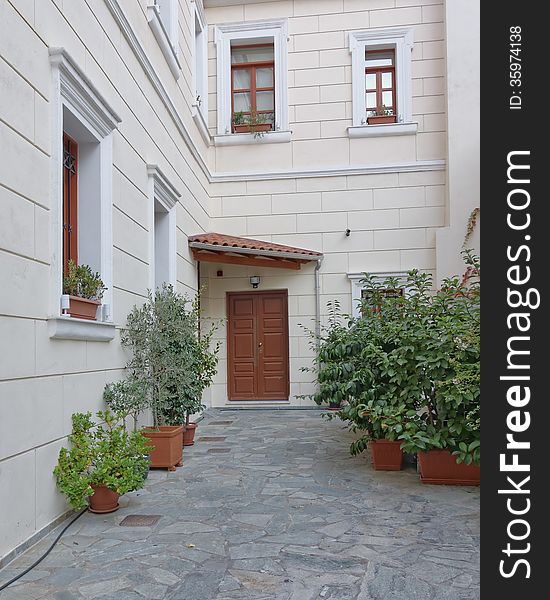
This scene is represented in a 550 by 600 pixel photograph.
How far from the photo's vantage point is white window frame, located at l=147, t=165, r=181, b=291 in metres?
6.36

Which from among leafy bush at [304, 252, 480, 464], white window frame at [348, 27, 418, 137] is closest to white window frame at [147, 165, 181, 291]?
leafy bush at [304, 252, 480, 464]

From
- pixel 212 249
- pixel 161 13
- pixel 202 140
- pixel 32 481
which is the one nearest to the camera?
pixel 32 481

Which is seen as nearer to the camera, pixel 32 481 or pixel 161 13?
pixel 32 481

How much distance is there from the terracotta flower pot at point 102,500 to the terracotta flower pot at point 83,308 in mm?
1240

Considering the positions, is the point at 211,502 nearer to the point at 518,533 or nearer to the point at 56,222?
the point at 56,222

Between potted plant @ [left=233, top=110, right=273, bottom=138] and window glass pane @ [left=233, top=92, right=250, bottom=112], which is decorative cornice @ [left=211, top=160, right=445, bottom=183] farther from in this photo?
window glass pane @ [left=233, top=92, right=250, bottom=112]

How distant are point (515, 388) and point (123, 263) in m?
4.10

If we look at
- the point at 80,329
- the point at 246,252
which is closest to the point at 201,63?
the point at 246,252

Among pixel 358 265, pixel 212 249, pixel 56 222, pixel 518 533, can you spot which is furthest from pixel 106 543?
pixel 358 265

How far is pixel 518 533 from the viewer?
79.9 inches

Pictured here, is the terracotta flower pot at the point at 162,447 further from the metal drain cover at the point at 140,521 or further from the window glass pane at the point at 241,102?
the window glass pane at the point at 241,102

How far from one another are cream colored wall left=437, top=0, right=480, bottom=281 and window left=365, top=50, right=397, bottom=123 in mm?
1057

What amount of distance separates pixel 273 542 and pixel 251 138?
801cm

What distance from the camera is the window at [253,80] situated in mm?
10539
